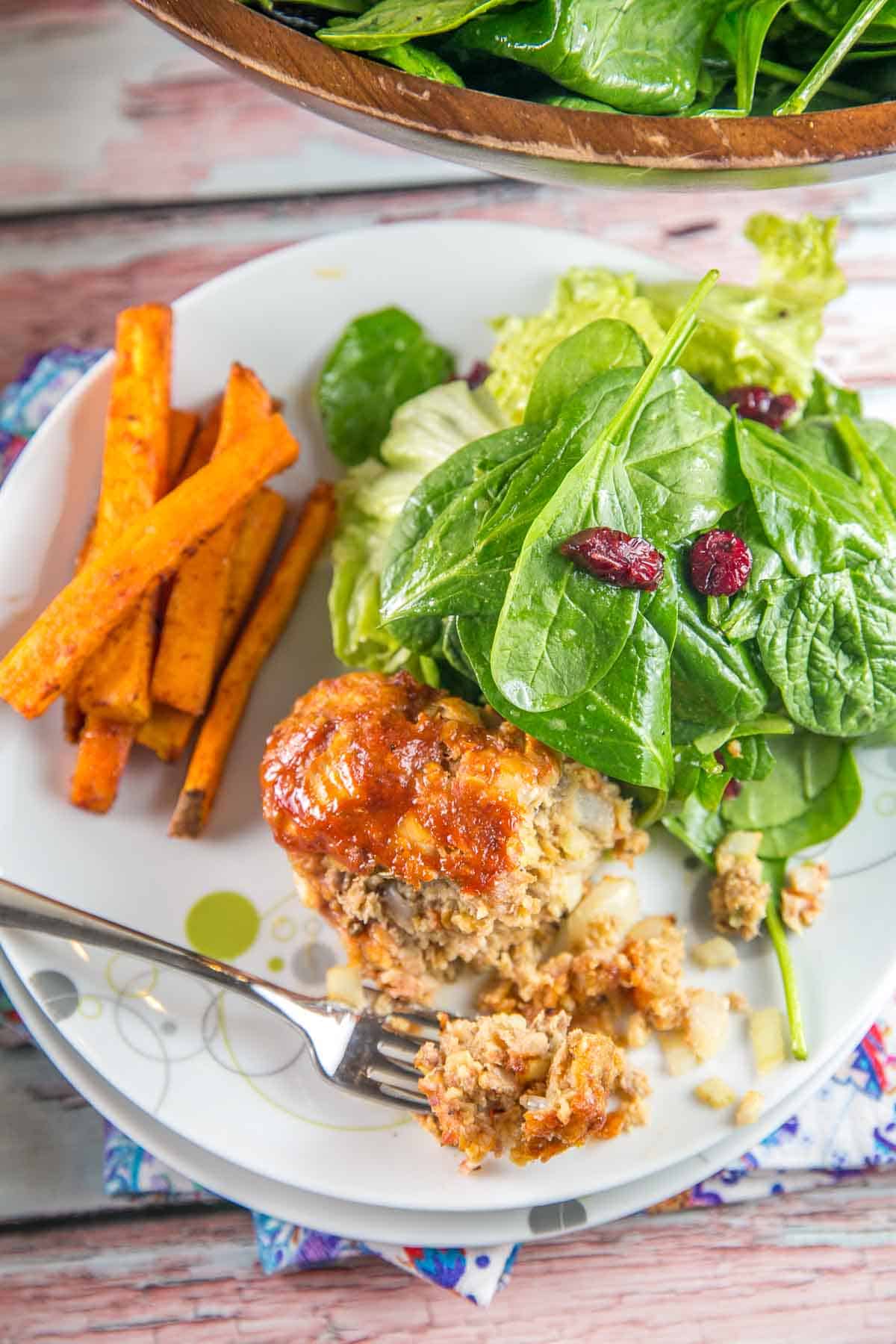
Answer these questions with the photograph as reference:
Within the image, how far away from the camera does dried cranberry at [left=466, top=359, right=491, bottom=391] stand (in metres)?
3.03

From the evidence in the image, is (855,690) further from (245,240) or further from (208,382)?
(245,240)

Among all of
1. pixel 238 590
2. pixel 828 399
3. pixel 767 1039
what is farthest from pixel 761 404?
pixel 767 1039

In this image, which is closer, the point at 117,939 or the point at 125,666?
the point at 117,939

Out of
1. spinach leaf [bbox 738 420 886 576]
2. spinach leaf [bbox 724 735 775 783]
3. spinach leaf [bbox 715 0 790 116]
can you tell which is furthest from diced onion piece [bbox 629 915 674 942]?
spinach leaf [bbox 715 0 790 116]

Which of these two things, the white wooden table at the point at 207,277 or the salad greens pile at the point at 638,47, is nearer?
the salad greens pile at the point at 638,47

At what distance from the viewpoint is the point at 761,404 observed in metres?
2.71

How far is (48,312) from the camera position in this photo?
3.39 m

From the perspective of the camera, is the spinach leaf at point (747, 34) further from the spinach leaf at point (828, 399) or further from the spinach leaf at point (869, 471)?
the spinach leaf at point (828, 399)

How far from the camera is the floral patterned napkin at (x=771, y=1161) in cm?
263

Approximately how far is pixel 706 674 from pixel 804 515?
1.21ft

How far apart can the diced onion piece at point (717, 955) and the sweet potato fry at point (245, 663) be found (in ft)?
3.84

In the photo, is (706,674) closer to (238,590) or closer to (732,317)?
(732,317)

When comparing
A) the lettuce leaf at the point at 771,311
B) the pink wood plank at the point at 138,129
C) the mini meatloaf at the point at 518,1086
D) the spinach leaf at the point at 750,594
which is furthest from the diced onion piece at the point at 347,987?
the pink wood plank at the point at 138,129

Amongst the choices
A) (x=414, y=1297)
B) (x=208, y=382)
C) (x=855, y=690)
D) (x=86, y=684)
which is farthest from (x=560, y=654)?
(x=414, y=1297)
